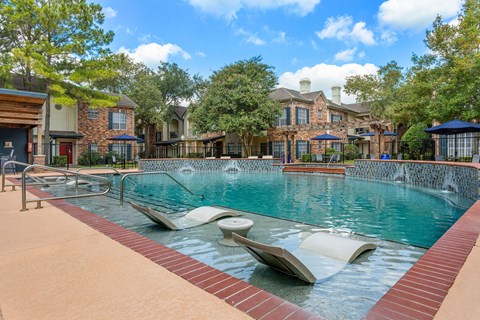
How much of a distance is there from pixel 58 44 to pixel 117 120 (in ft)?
27.2

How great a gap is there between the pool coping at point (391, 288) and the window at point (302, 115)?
2342 cm

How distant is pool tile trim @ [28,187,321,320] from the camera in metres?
1.87

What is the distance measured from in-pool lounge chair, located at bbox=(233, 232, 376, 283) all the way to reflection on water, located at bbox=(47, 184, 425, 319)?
0.09 metres

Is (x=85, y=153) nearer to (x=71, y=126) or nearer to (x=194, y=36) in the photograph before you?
(x=71, y=126)

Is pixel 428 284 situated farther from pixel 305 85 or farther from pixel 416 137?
pixel 305 85

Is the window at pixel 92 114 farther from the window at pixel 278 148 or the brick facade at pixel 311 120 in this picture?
the window at pixel 278 148

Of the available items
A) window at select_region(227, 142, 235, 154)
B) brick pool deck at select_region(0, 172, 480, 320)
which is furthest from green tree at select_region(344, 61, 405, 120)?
brick pool deck at select_region(0, 172, 480, 320)

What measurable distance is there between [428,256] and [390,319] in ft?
4.41

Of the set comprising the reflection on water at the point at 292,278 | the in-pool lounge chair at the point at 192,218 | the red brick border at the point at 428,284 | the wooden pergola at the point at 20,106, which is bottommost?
the reflection on water at the point at 292,278

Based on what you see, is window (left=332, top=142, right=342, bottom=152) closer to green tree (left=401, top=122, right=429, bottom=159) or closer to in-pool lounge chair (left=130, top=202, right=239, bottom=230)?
green tree (left=401, top=122, right=429, bottom=159)

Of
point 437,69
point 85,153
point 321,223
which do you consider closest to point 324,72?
point 437,69

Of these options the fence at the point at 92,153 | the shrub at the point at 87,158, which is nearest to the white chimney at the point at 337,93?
the fence at the point at 92,153

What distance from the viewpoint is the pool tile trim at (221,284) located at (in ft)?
6.12

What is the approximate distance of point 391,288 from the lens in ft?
7.11
